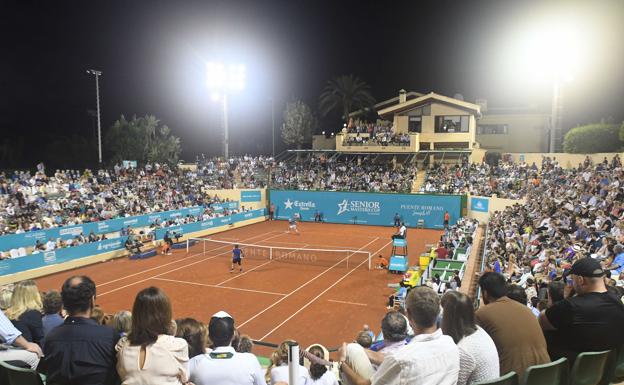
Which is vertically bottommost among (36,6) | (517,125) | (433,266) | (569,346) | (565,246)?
(433,266)

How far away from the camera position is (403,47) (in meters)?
59.9

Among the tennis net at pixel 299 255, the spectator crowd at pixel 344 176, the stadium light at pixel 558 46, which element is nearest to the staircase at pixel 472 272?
the tennis net at pixel 299 255

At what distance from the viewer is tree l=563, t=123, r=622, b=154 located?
30094mm

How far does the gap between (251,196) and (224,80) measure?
10279mm

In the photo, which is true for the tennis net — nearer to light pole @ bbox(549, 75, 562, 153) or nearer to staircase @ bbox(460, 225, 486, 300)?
staircase @ bbox(460, 225, 486, 300)

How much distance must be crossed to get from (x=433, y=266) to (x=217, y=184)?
2475 centimetres

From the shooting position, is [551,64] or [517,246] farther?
[551,64]

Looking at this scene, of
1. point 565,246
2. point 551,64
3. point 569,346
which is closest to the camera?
point 569,346

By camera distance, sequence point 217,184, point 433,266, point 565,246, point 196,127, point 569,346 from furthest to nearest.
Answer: point 196,127
point 217,184
point 433,266
point 565,246
point 569,346

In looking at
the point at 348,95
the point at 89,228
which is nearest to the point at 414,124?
the point at 348,95

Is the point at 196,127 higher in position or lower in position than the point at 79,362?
higher

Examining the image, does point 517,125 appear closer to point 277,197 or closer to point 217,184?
point 277,197

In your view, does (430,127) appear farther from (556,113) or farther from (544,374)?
(544,374)

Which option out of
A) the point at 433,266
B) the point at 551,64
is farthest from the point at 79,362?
the point at 551,64
